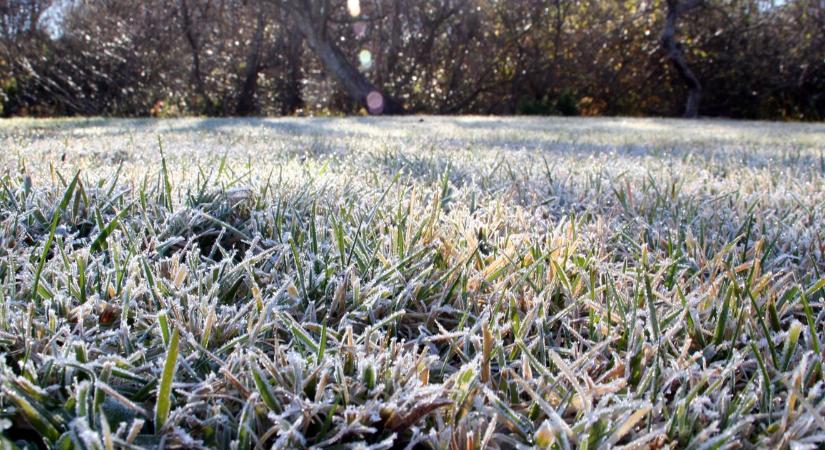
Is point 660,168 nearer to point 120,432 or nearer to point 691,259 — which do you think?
point 691,259

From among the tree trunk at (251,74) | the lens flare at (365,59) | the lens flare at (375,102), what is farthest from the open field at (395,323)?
the lens flare at (365,59)

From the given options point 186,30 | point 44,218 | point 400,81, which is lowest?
point 44,218

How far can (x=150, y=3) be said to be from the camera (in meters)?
11.2

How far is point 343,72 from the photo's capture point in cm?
1155

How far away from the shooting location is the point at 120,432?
2.11 ft

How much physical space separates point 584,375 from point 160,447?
0.50m

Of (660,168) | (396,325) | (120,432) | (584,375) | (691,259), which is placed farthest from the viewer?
(660,168)

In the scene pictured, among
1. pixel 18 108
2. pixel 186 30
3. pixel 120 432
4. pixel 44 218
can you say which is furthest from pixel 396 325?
pixel 18 108

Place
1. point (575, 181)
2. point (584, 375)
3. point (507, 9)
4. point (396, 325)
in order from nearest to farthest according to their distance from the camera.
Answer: point (584, 375) < point (396, 325) < point (575, 181) < point (507, 9)

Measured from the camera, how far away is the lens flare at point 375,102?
1151 cm

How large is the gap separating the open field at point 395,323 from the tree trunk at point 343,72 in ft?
33.2

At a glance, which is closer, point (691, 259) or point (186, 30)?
point (691, 259)

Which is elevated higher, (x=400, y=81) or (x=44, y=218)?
(x=400, y=81)

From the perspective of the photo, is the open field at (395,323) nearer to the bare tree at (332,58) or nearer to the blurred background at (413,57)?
the bare tree at (332,58)
